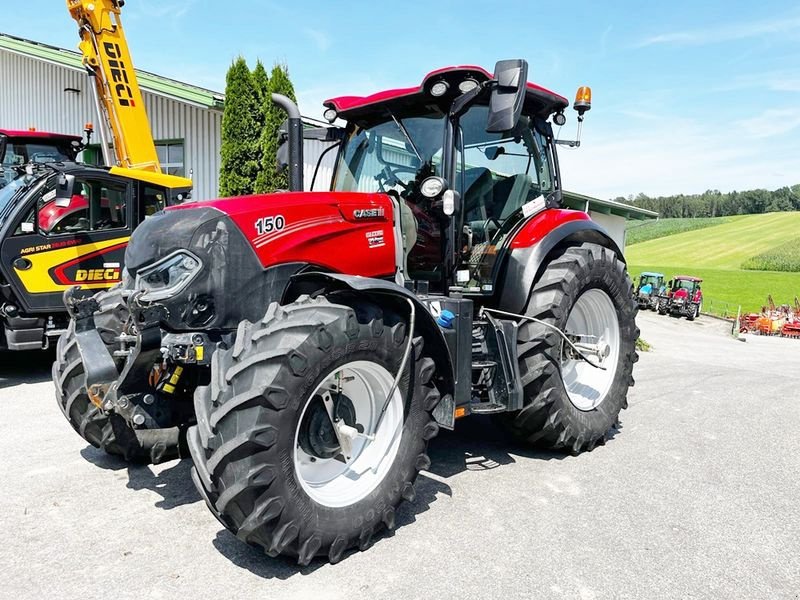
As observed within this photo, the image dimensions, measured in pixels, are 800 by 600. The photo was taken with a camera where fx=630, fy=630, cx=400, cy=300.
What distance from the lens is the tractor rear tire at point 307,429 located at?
248 centimetres

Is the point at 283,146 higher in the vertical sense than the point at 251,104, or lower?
lower

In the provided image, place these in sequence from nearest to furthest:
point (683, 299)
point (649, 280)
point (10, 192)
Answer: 1. point (10, 192)
2. point (683, 299)
3. point (649, 280)

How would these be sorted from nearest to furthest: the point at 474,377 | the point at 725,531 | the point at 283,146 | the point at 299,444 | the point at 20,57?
the point at 299,444 < the point at 725,531 < the point at 474,377 < the point at 283,146 < the point at 20,57

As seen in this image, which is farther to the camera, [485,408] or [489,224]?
[489,224]

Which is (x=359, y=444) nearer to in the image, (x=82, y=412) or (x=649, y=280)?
(x=82, y=412)

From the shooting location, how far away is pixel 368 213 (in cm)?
351

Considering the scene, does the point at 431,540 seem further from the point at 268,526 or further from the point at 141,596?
the point at 141,596

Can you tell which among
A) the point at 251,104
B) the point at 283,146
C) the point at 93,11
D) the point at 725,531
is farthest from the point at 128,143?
the point at 725,531

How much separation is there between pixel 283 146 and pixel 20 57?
46.6 ft

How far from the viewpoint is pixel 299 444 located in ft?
9.46

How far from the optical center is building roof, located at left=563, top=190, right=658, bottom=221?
20841mm

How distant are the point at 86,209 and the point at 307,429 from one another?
526cm

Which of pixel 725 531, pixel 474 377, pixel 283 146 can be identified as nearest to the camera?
pixel 725 531

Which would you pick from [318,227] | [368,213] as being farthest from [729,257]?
[318,227]
